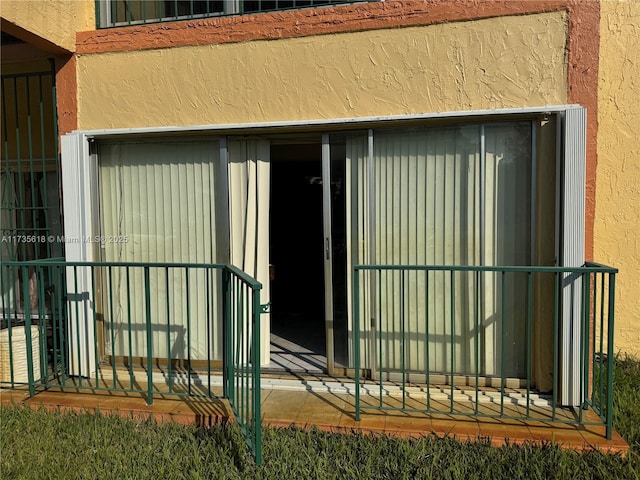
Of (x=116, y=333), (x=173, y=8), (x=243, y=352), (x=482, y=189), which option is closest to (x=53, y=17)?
(x=173, y=8)

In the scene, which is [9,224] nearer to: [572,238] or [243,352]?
[243,352]

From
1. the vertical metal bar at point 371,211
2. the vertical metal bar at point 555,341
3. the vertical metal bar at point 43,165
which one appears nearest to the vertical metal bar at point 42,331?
the vertical metal bar at point 43,165

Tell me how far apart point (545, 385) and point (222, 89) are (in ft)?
Answer: 11.5

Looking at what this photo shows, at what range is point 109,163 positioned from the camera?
409 centimetres

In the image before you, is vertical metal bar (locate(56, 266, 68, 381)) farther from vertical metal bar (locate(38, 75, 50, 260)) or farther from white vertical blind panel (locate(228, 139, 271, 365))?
white vertical blind panel (locate(228, 139, 271, 365))

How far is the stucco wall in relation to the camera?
339 centimetres

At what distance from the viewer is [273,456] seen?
2643 millimetres

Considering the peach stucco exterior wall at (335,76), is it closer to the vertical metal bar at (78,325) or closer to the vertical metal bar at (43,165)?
the vertical metal bar at (43,165)

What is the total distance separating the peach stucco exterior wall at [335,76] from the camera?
328 centimetres

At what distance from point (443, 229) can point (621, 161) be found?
199 centimetres

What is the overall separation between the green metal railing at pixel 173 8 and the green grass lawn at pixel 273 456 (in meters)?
3.37

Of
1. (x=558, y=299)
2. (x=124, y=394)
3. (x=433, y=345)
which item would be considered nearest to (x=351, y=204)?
(x=433, y=345)

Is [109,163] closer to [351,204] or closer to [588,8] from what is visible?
[351,204]

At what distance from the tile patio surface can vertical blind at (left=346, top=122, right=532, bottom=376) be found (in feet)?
1.78
